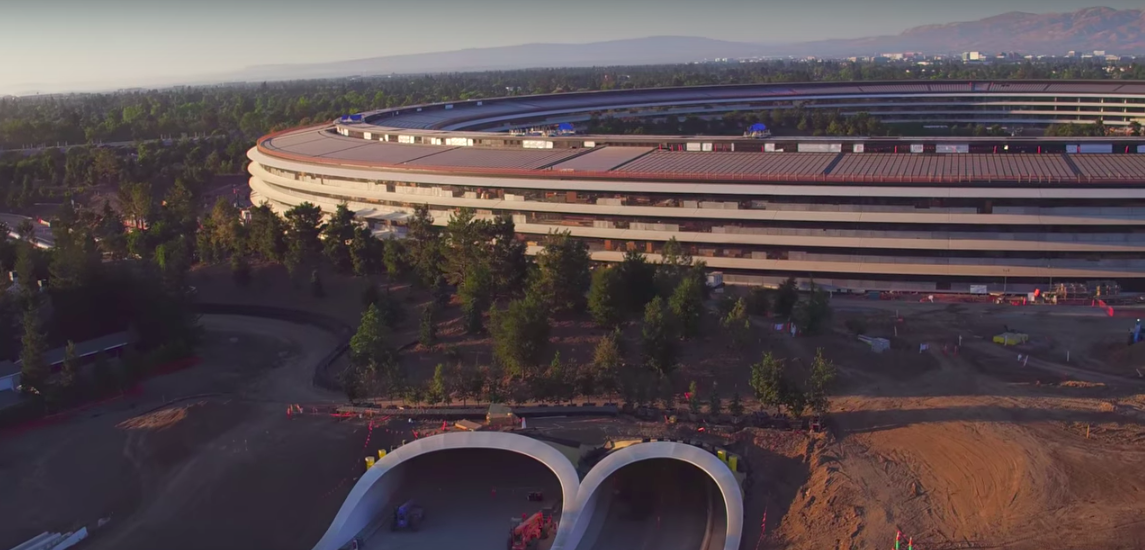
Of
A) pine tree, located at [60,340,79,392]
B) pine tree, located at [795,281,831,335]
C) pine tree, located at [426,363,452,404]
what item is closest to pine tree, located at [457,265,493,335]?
pine tree, located at [426,363,452,404]

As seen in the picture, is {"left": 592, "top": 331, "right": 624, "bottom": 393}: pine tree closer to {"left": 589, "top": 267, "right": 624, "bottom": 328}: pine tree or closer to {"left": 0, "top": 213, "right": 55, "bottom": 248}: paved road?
{"left": 589, "top": 267, "right": 624, "bottom": 328}: pine tree

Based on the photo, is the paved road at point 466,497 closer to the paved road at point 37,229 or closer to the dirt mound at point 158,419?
the dirt mound at point 158,419

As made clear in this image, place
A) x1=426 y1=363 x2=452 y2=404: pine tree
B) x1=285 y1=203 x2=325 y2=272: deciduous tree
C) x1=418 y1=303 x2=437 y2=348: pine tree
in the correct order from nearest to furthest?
x1=426 y1=363 x2=452 y2=404: pine tree → x1=418 y1=303 x2=437 y2=348: pine tree → x1=285 y1=203 x2=325 y2=272: deciduous tree

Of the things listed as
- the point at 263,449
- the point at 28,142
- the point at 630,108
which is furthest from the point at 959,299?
the point at 28,142

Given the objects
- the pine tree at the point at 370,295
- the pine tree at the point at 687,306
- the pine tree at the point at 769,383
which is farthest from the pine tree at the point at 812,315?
the pine tree at the point at 370,295

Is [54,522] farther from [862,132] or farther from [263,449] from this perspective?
[862,132]

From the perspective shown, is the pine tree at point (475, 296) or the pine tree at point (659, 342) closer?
the pine tree at point (659, 342)

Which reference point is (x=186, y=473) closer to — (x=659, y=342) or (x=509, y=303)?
(x=509, y=303)
